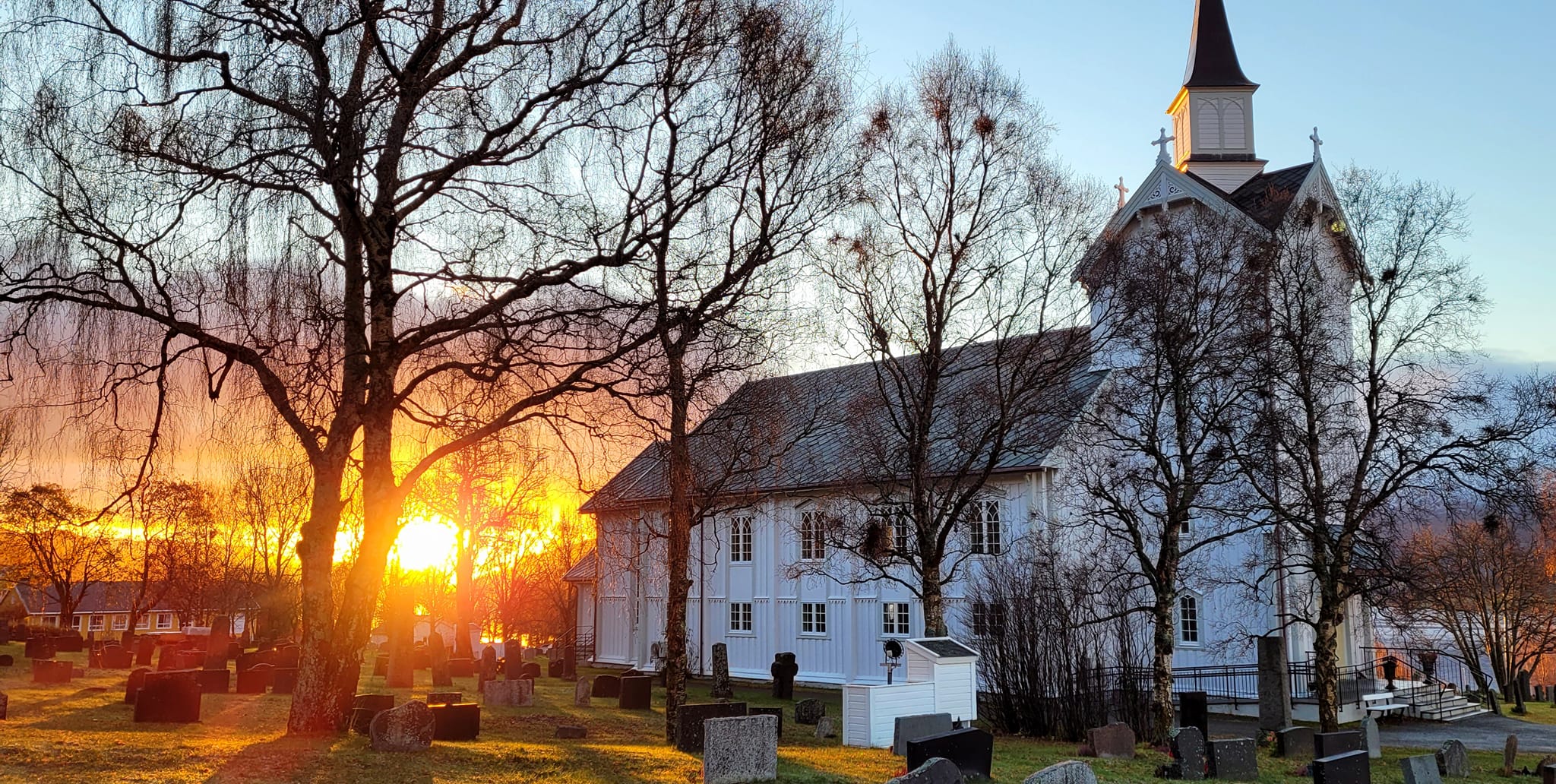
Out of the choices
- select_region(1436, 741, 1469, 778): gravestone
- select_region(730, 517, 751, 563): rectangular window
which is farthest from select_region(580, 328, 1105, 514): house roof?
select_region(1436, 741, 1469, 778): gravestone

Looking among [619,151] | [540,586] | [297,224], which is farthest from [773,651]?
[540,586]

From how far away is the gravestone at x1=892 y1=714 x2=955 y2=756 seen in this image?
53.4 ft

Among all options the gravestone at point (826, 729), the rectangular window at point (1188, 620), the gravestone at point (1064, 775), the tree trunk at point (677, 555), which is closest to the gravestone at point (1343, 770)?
the gravestone at point (1064, 775)

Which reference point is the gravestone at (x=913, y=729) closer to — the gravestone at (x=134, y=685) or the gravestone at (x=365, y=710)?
the gravestone at (x=365, y=710)

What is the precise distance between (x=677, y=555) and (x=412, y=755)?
5131mm

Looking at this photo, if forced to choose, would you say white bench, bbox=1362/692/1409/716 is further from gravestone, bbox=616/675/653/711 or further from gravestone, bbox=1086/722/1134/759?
gravestone, bbox=616/675/653/711

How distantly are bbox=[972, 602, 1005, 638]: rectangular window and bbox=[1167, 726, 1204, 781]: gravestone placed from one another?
6.37 metres

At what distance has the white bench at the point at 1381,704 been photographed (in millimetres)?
29484

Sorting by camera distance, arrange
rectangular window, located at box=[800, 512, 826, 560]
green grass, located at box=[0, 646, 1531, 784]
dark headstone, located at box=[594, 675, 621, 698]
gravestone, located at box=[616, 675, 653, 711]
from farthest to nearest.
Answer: rectangular window, located at box=[800, 512, 826, 560] < dark headstone, located at box=[594, 675, 621, 698] < gravestone, located at box=[616, 675, 653, 711] < green grass, located at box=[0, 646, 1531, 784]

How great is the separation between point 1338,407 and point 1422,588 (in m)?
6.22

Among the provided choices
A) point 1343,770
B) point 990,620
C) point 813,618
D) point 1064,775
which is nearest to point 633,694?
point 990,620

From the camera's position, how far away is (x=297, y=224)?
12.2m

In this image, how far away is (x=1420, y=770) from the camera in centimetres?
1475

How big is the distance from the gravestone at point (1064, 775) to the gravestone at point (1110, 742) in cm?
723
